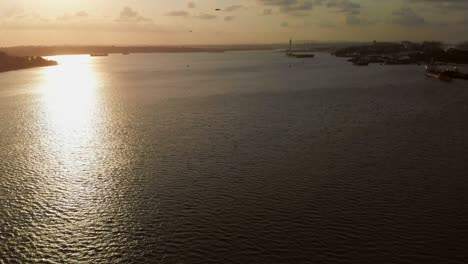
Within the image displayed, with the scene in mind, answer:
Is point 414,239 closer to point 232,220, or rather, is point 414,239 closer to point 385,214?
point 385,214

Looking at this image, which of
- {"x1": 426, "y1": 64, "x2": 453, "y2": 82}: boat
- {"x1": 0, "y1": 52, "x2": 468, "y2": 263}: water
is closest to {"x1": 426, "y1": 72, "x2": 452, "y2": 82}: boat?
{"x1": 426, "y1": 64, "x2": 453, "y2": 82}: boat

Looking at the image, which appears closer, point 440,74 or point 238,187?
point 238,187

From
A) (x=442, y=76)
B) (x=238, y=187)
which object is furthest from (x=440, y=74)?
(x=238, y=187)

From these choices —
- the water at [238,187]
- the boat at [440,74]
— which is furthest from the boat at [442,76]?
the water at [238,187]

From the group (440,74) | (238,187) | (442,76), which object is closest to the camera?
(238,187)

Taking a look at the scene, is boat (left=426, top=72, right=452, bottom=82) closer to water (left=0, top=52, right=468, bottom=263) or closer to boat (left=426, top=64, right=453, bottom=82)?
boat (left=426, top=64, right=453, bottom=82)

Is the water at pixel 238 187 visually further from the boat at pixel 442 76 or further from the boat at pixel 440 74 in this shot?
the boat at pixel 440 74

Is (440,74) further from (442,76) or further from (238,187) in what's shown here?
(238,187)

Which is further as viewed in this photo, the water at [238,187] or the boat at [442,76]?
the boat at [442,76]
